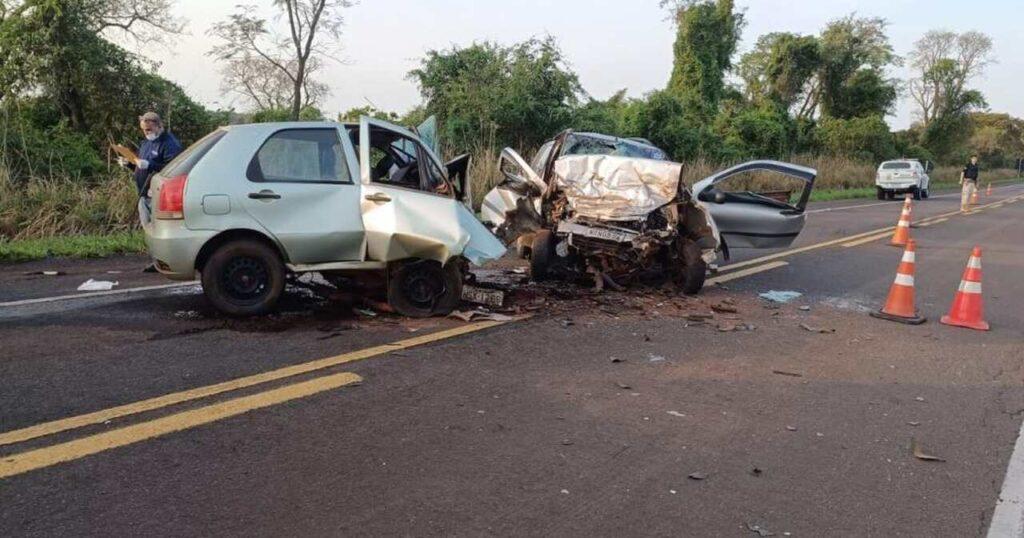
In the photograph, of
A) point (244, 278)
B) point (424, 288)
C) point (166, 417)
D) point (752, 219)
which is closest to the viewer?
point (166, 417)

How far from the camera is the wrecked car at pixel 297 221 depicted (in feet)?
18.6

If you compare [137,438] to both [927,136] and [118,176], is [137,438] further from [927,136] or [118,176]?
[927,136]

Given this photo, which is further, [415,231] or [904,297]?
[904,297]

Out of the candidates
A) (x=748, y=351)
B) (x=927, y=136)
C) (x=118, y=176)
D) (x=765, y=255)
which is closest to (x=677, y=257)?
(x=748, y=351)

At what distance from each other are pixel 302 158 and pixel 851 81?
5058 cm

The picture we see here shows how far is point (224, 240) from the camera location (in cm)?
583

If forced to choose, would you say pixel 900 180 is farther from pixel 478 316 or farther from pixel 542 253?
pixel 478 316

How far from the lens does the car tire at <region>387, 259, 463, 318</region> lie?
6234 mm

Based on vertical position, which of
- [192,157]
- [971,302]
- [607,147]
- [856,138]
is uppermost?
[856,138]

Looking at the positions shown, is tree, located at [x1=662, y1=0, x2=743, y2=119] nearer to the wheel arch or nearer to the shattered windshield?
the shattered windshield

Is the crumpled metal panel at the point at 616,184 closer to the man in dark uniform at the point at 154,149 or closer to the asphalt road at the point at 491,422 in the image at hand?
the asphalt road at the point at 491,422

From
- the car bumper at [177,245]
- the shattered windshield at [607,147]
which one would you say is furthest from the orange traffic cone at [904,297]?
the car bumper at [177,245]

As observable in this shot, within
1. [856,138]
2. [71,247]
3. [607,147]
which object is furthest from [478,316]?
[856,138]

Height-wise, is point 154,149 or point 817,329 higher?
point 154,149
